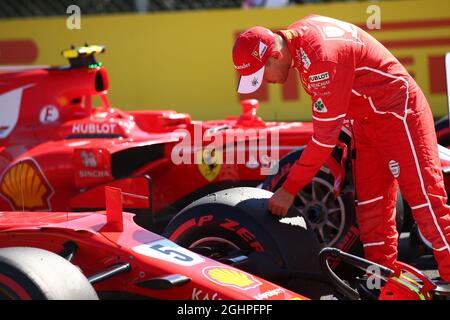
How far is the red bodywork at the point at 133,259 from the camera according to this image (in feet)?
12.3

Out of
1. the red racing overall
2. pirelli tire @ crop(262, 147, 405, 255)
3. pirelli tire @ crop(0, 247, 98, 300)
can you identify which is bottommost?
pirelli tire @ crop(262, 147, 405, 255)

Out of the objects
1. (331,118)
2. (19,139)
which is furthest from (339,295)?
(19,139)

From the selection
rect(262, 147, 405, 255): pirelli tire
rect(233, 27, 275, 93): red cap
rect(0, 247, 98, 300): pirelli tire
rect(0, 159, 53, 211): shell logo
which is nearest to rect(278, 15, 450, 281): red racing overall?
rect(233, 27, 275, 93): red cap

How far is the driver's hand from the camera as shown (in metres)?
4.41

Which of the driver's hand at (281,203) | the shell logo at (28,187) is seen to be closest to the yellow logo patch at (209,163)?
the shell logo at (28,187)

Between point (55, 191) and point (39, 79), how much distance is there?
1.08 meters

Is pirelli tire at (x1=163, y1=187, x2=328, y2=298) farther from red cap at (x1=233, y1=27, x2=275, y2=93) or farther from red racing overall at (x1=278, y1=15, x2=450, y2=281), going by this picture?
red cap at (x1=233, y1=27, x2=275, y2=93)

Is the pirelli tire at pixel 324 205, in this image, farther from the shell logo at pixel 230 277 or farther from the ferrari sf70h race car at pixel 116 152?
the shell logo at pixel 230 277

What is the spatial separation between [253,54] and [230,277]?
114 cm

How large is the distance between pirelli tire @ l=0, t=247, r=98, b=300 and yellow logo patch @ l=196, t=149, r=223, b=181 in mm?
3103

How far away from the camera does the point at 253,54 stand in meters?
4.29

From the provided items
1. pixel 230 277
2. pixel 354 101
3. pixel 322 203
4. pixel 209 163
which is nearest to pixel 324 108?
pixel 354 101

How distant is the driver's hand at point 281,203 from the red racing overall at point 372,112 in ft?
0.12

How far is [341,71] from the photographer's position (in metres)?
4.33
